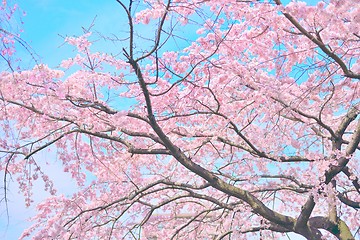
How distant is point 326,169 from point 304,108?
4.68 ft

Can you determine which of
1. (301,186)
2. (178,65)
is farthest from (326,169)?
(178,65)

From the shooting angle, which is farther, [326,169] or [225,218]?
[225,218]

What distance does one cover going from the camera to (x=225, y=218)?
8445 mm

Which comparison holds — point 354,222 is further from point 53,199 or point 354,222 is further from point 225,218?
point 53,199

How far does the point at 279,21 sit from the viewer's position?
6.28 m

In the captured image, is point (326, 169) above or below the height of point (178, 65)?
below

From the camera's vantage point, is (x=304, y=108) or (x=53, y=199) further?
(x=53, y=199)

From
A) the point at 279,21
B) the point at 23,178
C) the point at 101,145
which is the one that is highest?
the point at 279,21

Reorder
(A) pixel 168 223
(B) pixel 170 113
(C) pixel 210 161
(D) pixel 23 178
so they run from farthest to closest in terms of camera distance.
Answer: (A) pixel 168 223 → (C) pixel 210 161 → (D) pixel 23 178 → (B) pixel 170 113

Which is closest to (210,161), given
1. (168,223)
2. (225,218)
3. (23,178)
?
(225,218)

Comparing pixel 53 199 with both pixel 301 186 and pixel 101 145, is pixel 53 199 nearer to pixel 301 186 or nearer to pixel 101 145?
pixel 101 145

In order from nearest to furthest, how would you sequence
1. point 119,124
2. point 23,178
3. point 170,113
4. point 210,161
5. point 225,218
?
point 119,124 < point 170,113 < point 23,178 < point 225,218 < point 210,161

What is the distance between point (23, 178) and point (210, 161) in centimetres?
366

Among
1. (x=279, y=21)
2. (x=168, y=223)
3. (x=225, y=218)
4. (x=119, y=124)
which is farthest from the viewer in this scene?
(x=168, y=223)
